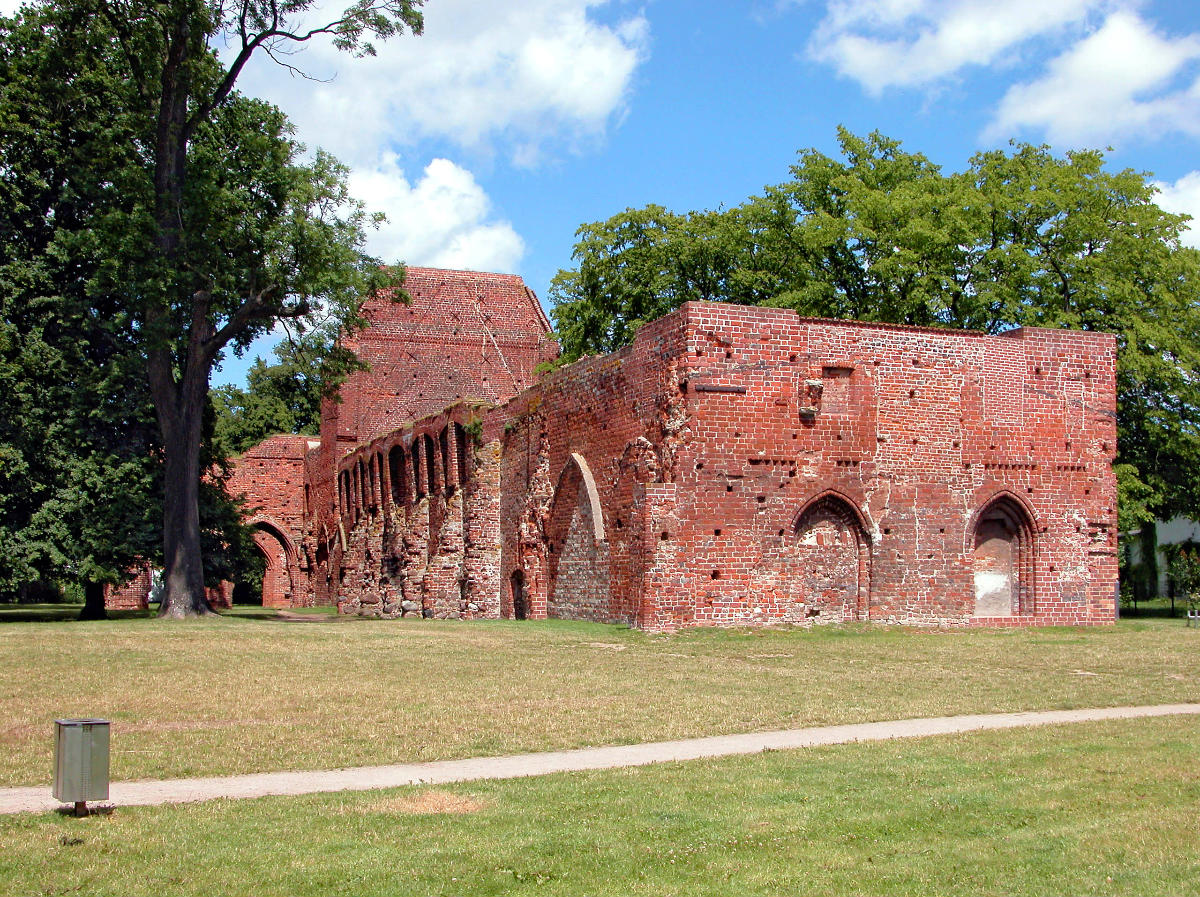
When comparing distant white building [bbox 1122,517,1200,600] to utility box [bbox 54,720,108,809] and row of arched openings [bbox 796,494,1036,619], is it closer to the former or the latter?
row of arched openings [bbox 796,494,1036,619]

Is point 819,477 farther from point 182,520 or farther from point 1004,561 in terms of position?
point 182,520

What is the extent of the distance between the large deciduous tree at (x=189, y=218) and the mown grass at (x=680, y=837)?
60.4 feet

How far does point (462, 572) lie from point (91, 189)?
41.2ft

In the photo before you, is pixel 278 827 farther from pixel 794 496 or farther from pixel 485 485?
pixel 485 485

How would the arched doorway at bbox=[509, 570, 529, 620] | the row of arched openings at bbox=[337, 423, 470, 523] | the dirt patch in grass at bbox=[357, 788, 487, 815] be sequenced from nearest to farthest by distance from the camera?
the dirt patch in grass at bbox=[357, 788, 487, 815]
the arched doorway at bbox=[509, 570, 529, 620]
the row of arched openings at bbox=[337, 423, 470, 523]

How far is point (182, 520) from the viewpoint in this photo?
86.3ft

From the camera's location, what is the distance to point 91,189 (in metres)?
26.1

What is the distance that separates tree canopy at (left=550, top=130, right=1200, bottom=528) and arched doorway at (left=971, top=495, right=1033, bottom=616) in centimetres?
657

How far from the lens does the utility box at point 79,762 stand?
23.2ft

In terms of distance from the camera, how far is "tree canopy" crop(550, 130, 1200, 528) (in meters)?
31.2

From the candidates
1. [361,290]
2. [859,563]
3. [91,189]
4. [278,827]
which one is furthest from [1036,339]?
[278,827]

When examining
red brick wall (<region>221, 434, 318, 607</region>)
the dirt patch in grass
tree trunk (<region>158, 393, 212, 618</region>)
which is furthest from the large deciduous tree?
red brick wall (<region>221, 434, 318, 607</region>)

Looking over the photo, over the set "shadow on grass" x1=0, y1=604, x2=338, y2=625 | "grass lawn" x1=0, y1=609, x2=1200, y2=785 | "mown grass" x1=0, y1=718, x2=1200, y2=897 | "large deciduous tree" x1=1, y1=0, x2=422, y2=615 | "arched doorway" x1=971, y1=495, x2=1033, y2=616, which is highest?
"large deciduous tree" x1=1, y1=0, x2=422, y2=615

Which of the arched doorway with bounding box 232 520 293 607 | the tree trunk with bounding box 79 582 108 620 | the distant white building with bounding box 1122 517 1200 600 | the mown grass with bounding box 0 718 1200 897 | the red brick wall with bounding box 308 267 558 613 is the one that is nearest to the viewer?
the mown grass with bounding box 0 718 1200 897
